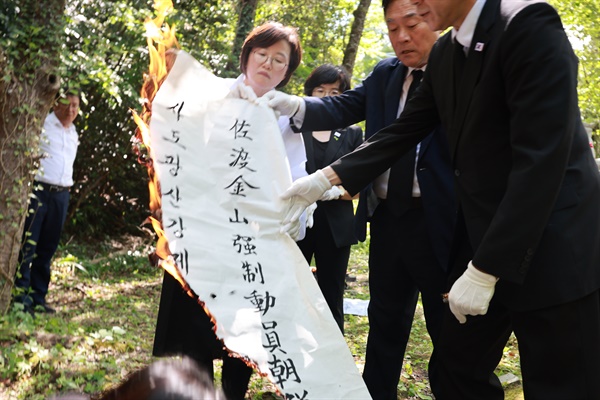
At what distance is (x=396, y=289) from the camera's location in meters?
3.34

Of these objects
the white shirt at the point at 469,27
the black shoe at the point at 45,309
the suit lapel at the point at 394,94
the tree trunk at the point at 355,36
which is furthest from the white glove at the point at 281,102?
the tree trunk at the point at 355,36

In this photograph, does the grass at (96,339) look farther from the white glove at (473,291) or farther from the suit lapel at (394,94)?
the white glove at (473,291)

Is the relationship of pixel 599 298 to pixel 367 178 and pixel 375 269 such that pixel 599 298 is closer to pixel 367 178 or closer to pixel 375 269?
pixel 367 178

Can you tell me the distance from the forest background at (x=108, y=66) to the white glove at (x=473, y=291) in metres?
3.27

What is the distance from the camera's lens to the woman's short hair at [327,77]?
14.4 feet

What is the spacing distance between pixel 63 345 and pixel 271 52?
2578mm

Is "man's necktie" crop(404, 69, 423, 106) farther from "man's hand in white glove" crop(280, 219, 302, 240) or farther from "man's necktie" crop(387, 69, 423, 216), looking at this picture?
"man's hand in white glove" crop(280, 219, 302, 240)

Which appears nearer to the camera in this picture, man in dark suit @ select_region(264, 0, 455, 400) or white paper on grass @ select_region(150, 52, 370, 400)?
white paper on grass @ select_region(150, 52, 370, 400)

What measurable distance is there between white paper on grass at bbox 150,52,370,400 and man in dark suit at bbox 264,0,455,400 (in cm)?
52

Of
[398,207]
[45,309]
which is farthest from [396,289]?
[45,309]

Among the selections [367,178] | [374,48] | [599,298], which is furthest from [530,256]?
[374,48]

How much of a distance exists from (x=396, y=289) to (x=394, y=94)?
3.37ft

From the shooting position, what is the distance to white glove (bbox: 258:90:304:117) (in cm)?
305

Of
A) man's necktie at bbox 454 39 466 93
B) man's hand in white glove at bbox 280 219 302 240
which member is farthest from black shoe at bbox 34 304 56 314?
man's necktie at bbox 454 39 466 93
